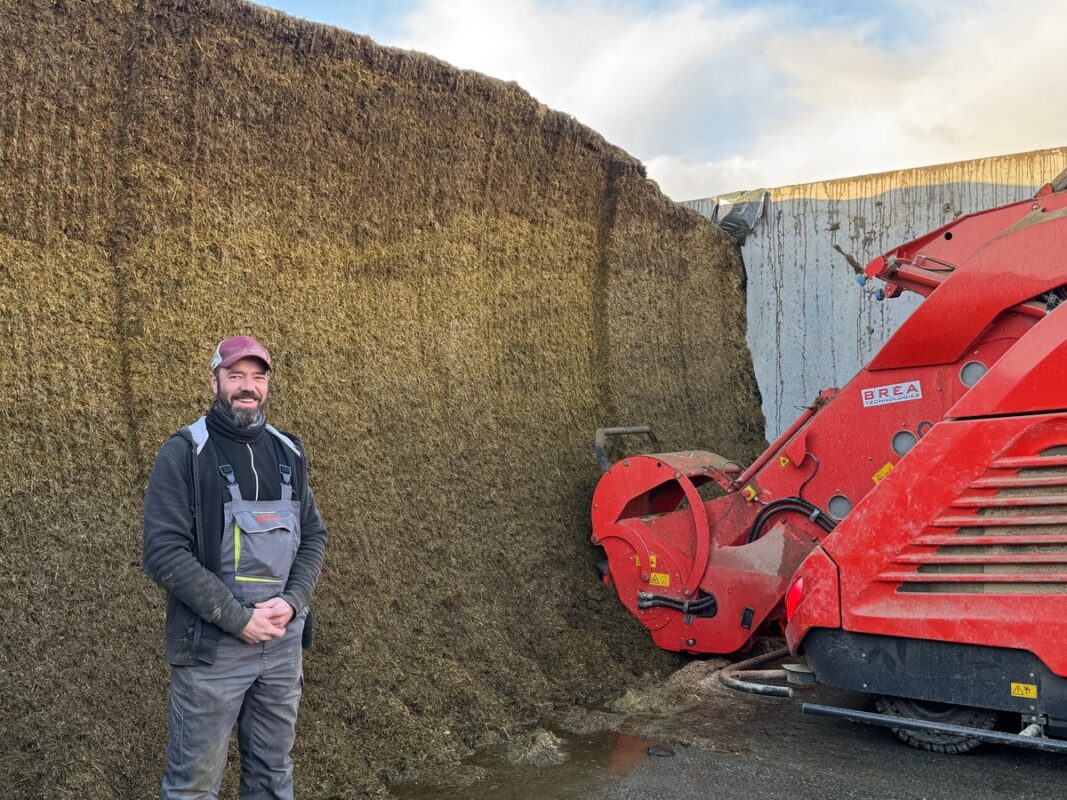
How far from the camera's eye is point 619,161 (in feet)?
22.8

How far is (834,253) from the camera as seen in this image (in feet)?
25.4

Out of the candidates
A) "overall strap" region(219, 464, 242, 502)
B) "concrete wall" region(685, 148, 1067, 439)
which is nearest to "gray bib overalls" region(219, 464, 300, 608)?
"overall strap" region(219, 464, 242, 502)

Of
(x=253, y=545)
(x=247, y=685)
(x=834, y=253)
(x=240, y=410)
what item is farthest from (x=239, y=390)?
(x=834, y=253)

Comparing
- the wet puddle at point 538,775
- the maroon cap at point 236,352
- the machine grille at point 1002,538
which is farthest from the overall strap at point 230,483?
the machine grille at point 1002,538

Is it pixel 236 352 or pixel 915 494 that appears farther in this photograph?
pixel 915 494

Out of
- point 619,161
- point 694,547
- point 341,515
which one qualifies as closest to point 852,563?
point 694,547

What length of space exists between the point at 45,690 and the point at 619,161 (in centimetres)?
513

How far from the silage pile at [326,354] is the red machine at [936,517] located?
3.82 feet

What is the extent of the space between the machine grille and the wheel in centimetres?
53

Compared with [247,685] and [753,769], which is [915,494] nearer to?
[753,769]

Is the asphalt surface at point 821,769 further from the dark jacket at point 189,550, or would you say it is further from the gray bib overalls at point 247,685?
the dark jacket at point 189,550

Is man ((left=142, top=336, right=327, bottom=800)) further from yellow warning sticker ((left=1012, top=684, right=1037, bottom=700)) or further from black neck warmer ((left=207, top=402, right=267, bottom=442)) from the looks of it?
yellow warning sticker ((left=1012, top=684, right=1037, bottom=700))

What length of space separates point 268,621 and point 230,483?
40 centimetres

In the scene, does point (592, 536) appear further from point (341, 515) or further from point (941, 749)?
point (941, 749)
